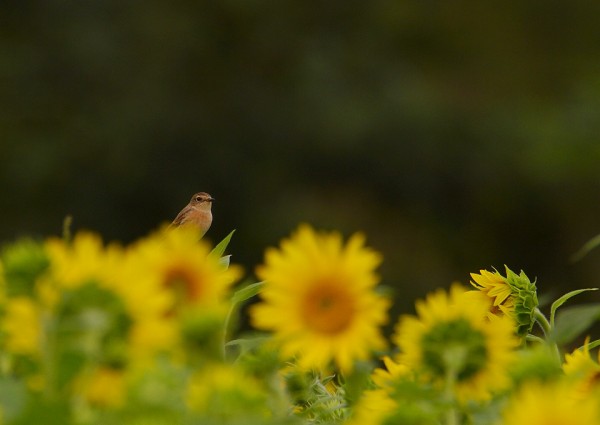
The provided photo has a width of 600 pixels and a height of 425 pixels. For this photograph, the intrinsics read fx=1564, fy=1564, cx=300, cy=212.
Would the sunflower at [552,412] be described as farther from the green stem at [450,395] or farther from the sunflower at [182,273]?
the sunflower at [182,273]

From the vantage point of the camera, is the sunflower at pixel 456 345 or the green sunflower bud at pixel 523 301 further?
the green sunflower bud at pixel 523 301

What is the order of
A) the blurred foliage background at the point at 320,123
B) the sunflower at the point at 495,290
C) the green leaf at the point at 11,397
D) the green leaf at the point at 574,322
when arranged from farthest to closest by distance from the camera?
the blurred foliage background at the point at 320,123
the sunflower at the point at 495,290
the green leaf at the point at 574,322
the green leaf at the point at 11,397

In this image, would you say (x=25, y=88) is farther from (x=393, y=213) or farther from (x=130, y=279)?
(x=130, y=279)

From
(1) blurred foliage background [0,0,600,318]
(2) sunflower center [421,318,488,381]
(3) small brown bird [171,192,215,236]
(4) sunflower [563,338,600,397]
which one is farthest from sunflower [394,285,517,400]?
(1) blurred foliage background [0,0,600,318]

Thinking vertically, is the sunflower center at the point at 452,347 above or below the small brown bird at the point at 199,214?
below

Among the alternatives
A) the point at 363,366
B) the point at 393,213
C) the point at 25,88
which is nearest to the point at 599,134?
the point at 393,213

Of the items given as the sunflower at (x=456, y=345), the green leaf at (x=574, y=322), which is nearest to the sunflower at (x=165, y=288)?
the sunflower at (x=456, y=345)

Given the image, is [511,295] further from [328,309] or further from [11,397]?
[11,397]
